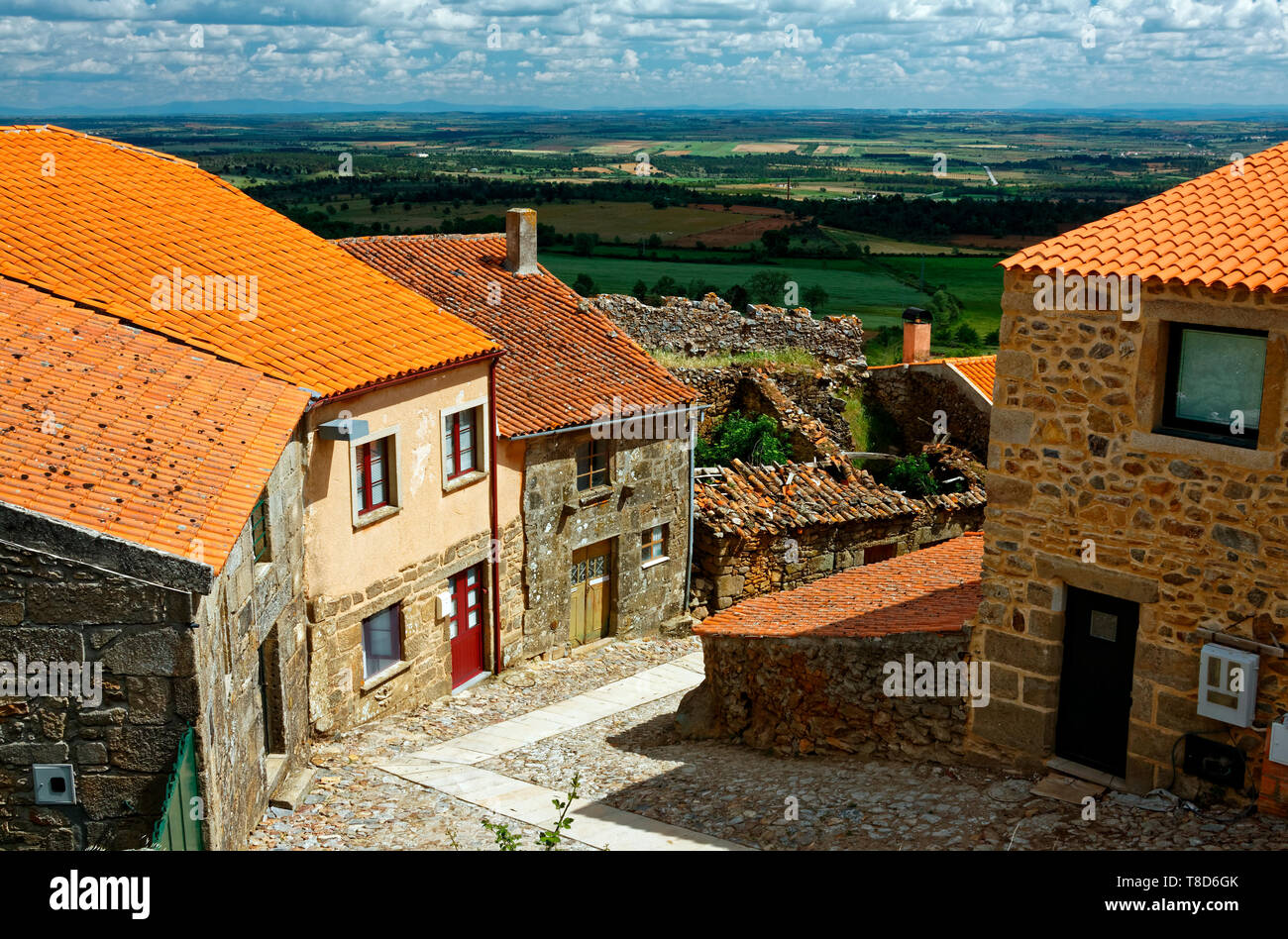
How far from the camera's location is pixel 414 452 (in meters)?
17.7

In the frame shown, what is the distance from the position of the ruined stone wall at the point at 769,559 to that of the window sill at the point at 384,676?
27.3ft

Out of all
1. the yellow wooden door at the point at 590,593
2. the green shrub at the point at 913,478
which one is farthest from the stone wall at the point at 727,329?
the yellow wooden door at the point at 590,593

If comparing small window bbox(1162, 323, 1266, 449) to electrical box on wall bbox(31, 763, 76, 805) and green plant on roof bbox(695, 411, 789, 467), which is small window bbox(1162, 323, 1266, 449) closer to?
electrical box on wall bbox(31, 763, 76, 805)

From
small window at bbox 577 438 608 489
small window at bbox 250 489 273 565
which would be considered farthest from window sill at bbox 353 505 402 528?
small window at bbox 577 438 608 489

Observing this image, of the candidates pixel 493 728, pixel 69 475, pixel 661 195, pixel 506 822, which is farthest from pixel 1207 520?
pixel 661 195

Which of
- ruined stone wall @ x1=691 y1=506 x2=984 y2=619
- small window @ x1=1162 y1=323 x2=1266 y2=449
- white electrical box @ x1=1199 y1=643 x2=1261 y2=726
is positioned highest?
small window @ x1=1162 y1=323 x2=1266 y2=449

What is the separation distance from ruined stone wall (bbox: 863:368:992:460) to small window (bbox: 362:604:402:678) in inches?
627

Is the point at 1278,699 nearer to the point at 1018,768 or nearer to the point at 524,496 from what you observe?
the point at 1018,768

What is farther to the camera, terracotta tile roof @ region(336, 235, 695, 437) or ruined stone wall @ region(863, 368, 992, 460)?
ruined stone wall @ region(863, 368, 992, 460)

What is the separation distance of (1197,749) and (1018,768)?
172 centimetres

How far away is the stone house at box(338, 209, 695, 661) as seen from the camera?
21.1m

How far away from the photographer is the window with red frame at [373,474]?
54.7 feet

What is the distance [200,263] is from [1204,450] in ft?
38.4
